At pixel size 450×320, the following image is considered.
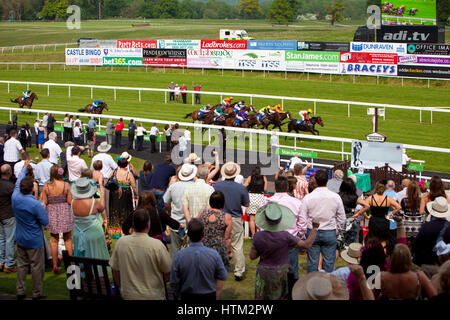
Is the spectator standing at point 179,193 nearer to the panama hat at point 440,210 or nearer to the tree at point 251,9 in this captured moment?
the panama hat at point 440,210

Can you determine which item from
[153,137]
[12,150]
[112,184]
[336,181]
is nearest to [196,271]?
[112,184]

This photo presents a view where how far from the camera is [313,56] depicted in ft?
112

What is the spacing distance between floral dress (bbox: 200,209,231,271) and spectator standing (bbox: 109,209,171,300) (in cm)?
122

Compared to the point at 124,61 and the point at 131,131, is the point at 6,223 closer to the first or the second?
the point at 131,131

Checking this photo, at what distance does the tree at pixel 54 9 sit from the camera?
96.4 meters

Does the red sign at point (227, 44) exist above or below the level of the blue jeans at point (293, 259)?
above

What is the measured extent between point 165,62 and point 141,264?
116 feet

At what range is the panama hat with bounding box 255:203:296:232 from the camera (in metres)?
5.50

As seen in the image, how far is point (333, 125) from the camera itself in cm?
2283

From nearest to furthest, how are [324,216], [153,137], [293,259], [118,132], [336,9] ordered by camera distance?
1. [324,216]
2. [293,259]
3. [153,137]
4. [118,132]
5. [336,9]

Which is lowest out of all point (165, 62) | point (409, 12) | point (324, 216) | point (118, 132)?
point (118, 132)

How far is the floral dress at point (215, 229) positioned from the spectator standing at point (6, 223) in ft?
8.93

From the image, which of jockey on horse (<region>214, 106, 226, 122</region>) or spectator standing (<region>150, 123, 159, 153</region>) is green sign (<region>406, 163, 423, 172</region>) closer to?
spectator standing (<region>150, 123, 159, 153</region>)

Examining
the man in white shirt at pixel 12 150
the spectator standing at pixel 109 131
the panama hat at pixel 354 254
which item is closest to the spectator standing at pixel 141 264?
the panama hat at pixel 354 254
